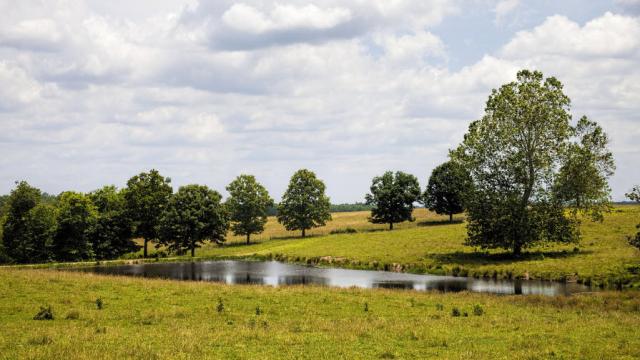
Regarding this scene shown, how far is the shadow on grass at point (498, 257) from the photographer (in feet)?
206

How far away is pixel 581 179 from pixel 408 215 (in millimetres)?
62490

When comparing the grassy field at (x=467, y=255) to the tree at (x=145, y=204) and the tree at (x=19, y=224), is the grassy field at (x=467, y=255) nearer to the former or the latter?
the tree at (x=145, y=204)

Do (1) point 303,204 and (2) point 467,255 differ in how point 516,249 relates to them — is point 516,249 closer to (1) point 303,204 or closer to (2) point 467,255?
(2) point 467,255

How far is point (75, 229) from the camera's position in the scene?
9731 centimetres

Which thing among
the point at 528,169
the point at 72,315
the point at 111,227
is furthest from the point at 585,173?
the point at 111,227

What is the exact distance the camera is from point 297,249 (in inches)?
3674

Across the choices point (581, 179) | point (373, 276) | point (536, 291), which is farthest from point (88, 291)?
point (581, 179)

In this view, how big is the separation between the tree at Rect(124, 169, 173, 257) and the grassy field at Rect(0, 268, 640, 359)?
200 ft

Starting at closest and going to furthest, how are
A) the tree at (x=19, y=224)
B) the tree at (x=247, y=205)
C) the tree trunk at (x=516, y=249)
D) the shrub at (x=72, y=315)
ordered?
the shrub at (x=72, y=315) < the tree trunk at (x=516, y=249) < the tree at (x=19, y=224) < the tree at (x=247, y=205)

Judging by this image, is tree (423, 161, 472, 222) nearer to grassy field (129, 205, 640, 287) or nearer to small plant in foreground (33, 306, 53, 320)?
grassy field (129, 205, 640, 287)

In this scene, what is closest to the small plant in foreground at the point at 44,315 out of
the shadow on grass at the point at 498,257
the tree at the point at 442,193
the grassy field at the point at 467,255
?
the grassy field at the point at 467,255

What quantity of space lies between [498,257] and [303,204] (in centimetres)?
6192

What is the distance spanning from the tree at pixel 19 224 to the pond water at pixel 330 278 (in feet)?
83.3

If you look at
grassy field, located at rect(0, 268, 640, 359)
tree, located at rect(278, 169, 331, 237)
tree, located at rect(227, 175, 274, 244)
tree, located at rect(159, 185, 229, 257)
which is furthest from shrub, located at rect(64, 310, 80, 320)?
tree, located at rect(278, 169, 331, 237)
